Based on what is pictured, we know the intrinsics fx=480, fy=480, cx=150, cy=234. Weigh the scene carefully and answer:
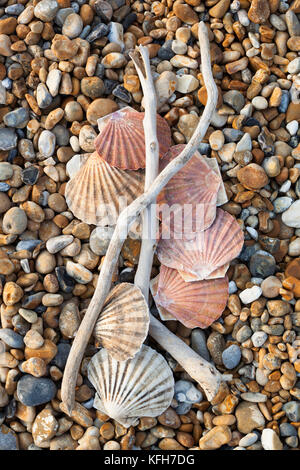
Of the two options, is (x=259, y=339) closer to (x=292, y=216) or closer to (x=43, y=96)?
(x=292, y=216)

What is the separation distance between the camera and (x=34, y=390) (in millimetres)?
1320

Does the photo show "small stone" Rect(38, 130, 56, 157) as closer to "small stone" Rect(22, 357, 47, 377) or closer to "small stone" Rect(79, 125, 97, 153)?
"small stone" Rect(79, 125, 97, 153)

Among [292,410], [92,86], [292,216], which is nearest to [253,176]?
[292,216]

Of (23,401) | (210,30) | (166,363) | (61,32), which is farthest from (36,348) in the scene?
(210,30)

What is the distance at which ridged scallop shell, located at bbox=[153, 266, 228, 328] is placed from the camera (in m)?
1.40

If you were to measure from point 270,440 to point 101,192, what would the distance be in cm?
86

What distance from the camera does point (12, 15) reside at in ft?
5.24

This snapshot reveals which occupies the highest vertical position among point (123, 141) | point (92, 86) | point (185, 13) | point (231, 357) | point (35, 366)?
point (185, 13)

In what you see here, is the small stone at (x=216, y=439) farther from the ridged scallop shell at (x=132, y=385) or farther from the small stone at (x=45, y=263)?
the small stone at (x=45, y=263)

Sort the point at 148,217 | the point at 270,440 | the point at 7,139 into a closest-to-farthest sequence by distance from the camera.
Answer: the point at 270,440
the point at 148,217
the point at 7,139

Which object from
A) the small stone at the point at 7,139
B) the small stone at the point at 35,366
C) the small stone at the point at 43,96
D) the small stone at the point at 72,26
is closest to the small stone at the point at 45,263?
the small stone at the point at 35,366

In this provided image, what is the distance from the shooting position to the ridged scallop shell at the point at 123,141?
146 centimetres

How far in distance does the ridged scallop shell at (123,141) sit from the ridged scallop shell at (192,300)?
1.24 feet
